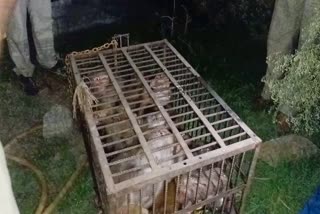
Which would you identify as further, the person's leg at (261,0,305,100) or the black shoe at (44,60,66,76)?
the black shoe at (44,60,66,76)

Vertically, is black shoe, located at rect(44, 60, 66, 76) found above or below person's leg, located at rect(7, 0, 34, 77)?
below

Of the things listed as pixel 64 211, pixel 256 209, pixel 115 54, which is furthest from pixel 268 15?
pixel 64 211

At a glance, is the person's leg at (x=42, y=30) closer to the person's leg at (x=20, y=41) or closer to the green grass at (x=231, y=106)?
the person's leg at (x=20, y=41)

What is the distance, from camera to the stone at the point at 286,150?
4.18 m

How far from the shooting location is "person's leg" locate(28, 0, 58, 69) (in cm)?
499

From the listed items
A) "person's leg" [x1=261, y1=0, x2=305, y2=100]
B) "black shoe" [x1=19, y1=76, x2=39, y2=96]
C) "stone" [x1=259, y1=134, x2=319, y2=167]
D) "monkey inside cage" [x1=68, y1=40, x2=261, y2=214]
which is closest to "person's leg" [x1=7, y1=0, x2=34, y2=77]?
"black shoe" [x1=19, y1=76, x2=39, y2=96]

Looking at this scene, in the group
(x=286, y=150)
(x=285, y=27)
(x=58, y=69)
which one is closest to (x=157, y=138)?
(x=286, y=150)

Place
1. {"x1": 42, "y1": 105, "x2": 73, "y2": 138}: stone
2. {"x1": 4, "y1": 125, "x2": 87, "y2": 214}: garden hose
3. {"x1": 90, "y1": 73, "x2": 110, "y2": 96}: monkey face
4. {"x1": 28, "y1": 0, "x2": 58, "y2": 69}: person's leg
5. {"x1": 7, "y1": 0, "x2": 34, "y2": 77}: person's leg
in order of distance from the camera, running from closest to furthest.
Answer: {"x1": 90, "y1": 73, "x2": 110, "y2": 96}: monkey face → {"x1": 4, "y1": 125, "x2": 87, "y2": 214}: garden hose → {"x1": 42, "y1": 105, "x2": 73, "y2": 138}: stone → {"x1": 7, "y1": 0, "x2": 34, "y2": 77}: person's leg → {"x1": 28, "y1": 0, "x2": 58, "y2": 69}: person's leg

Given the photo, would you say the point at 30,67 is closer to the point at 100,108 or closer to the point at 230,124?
the point at 100,108

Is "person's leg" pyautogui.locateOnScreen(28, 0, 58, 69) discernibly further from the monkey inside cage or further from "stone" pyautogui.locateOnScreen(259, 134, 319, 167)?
"stone" pyautogui.locateOnScreen(259, 134, 319, 167)

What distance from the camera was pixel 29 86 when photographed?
17.5 feet

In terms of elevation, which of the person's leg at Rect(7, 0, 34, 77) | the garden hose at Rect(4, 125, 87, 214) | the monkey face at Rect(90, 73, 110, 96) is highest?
the monkey face at Rect(90, 73, 110, 96)

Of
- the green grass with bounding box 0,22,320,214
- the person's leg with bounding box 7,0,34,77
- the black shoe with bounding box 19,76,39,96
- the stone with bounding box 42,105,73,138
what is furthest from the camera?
the black shoe with bounding box 19,76,39,96

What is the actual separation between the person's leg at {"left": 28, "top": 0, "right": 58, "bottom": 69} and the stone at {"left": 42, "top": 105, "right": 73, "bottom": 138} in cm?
113
